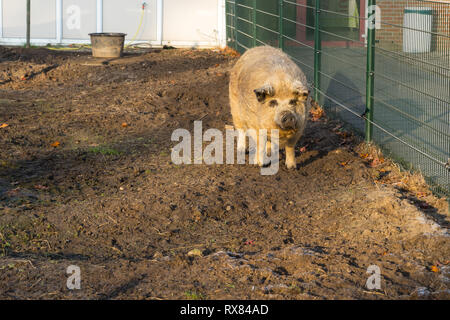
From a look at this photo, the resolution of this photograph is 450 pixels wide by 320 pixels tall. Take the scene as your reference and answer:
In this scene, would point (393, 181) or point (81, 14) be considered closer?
point (393, 181)

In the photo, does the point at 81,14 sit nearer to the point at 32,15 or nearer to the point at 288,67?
the point at 32,15

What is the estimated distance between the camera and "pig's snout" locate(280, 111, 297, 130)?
692cm

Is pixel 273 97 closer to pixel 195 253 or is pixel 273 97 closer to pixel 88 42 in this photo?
pixel 195 253

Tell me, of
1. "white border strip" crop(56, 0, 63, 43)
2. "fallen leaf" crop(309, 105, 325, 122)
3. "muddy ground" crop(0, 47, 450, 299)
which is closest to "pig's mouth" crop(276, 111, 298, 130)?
"muddy ground" crop(0, 47, 450, 299)

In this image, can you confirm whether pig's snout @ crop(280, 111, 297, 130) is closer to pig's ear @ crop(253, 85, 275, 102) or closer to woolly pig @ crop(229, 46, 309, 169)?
woolly pig @ crop(229, 46, 309, 169)

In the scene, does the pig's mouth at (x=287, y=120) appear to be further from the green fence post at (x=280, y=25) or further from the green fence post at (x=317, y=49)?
the green fence post at (x=280, y=25)

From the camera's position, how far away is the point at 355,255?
203 inches

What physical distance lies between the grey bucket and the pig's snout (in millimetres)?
8859

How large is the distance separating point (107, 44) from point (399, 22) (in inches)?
355

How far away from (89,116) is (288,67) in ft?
12.7

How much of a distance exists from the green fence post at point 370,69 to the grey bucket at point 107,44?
27.2ft
